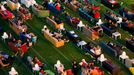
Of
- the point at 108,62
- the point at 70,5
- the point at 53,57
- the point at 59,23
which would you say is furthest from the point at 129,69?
the point at 70,5

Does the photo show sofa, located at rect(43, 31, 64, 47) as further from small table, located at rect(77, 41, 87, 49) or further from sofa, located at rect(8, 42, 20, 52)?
sofa, located at rect(8, 42, 20, 52)

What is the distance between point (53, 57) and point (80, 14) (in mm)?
6854

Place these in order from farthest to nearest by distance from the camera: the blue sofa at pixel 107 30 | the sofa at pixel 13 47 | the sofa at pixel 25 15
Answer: the sofa at pixel 25 15, the blue sofa at pixel 107 30, the sofa at pixel 13 47

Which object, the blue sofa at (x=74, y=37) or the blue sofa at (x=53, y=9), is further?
the blue sofa at (x=53, y=9)

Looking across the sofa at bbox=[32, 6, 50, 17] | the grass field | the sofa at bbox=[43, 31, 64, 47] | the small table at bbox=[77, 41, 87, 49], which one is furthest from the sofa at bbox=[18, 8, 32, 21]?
the small table at bbox=[77, 41, 87, 49]

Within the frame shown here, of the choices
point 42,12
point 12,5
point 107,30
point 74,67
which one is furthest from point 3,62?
point 12,5

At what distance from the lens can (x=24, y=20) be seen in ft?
104

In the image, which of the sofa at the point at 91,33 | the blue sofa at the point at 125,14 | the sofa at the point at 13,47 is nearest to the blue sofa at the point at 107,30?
the sofa at the point at 91,33

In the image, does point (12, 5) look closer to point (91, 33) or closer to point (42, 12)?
point (42, 12)

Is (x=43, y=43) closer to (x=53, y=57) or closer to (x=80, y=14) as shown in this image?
(x=53, y=57)

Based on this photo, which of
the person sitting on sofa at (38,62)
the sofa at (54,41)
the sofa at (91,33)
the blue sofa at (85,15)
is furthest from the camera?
the blue sofa at (85,15)

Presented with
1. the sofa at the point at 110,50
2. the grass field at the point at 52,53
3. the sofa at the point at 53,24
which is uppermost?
the sofa at the point at 53,24

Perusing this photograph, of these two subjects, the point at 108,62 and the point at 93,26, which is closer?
the point at 108,62

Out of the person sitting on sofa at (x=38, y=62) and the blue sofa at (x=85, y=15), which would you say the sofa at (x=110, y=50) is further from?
the person sitting on sofa at (x=38, y=62)
